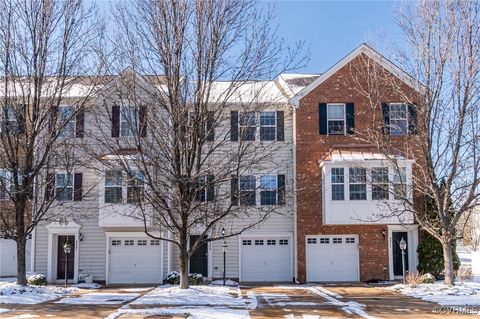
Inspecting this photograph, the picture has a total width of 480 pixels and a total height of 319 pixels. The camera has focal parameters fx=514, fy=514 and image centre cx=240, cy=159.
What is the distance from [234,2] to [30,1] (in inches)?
285

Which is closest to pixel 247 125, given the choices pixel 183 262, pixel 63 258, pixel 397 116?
pixel 183 262

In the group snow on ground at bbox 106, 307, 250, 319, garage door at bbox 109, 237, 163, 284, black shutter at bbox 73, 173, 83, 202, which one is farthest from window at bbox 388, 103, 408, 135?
black shutter at bbox 73, 173, 83, 202

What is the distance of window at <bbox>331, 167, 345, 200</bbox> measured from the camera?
21141 millimetres

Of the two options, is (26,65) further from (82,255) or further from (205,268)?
(205,268)

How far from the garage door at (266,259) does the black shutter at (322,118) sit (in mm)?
4993

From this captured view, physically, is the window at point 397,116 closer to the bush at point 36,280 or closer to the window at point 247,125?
the window at point 247,125

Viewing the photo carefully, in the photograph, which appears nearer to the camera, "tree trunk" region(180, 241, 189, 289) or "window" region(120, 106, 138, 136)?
"window" region(120, 106, 138, 136)

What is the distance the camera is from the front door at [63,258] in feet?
72.8

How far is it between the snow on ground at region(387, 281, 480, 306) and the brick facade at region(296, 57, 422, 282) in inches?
113

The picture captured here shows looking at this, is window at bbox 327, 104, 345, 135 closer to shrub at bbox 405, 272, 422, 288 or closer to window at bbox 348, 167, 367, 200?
window at bbox 348, 167, 367, 200

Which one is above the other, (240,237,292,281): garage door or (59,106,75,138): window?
(59,106,75,138): window

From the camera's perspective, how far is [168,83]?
51.6 ft

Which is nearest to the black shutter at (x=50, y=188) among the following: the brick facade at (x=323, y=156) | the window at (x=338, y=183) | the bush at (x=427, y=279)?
the brick facade at (x=323, y=156)

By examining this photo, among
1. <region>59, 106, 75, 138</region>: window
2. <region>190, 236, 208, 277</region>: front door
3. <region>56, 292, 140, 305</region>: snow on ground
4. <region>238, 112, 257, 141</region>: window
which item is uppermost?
<region>59, 106, 75, 138</region>: window
